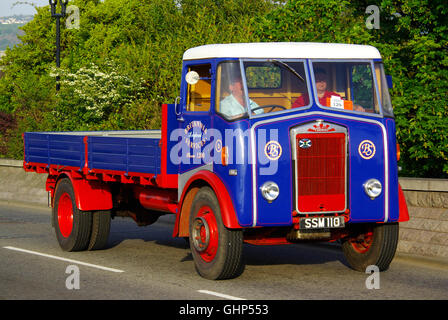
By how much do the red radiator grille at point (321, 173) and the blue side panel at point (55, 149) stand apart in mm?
4193

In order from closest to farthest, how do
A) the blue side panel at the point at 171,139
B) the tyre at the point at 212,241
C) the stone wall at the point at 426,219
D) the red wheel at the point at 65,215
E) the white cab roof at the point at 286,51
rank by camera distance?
the tyre at the point at 212,241, the white cab roof at the point at 286,51, the blue side panel at the point at 171,139, the stone wall at the point at 426,219, the red wheel at the point at 65,215

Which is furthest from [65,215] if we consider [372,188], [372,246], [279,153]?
[372,188]

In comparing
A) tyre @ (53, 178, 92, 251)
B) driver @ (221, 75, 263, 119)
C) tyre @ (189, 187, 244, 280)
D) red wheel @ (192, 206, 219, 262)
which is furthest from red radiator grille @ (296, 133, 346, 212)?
tyre @ (53, 178, 92, 251)

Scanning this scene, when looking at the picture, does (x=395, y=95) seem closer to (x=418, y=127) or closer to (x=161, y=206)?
(x=418, y=127)

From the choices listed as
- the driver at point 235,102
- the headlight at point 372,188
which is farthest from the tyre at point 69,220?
the headlight at point 372,188

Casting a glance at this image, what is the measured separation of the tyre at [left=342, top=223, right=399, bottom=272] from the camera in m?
10.4

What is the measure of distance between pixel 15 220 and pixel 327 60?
9429mm

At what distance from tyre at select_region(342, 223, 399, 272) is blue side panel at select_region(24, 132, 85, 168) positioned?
172 inches

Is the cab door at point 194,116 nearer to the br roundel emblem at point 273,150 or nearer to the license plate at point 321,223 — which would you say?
the br roundel emblem at point 273,150

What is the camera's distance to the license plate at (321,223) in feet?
32.0

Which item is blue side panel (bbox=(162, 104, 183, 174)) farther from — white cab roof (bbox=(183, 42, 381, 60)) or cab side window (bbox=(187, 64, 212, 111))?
white cab roof (bbox=(183, 42, 381, 60))

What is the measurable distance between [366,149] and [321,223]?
1.08m

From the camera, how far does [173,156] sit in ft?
35.4

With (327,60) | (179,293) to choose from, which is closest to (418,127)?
(327,60)
